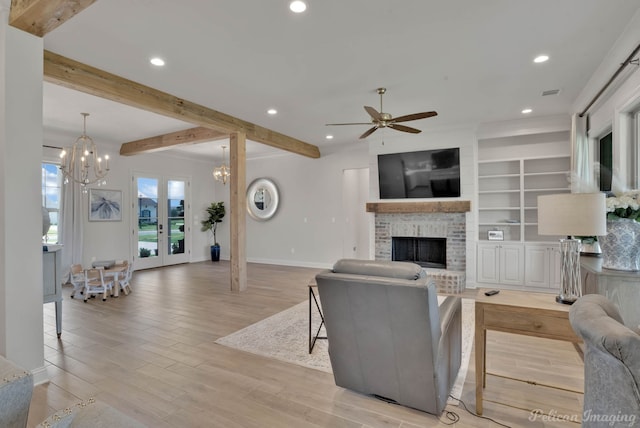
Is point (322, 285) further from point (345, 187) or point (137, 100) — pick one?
point (345, 187)

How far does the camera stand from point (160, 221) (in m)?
8.09

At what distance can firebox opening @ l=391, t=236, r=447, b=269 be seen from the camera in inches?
237

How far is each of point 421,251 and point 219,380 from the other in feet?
15.1

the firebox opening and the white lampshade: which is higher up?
→ the white lampshade

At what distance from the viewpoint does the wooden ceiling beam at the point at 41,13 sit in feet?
6.97

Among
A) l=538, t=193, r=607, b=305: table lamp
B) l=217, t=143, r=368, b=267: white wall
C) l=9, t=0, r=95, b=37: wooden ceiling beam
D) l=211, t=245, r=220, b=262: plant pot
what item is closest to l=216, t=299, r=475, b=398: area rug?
l=538, t=193, r=607, b=305: table lamp

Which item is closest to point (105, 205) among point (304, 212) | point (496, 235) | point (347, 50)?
point (304, 212)

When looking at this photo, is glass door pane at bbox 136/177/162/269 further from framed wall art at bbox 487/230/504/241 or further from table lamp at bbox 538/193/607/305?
table lamp at bbox 538/193/607/305

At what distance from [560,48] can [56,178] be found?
8.23 meters

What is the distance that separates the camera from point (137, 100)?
382 cm

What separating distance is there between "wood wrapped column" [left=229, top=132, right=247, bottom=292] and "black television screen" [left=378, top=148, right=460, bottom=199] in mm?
2691

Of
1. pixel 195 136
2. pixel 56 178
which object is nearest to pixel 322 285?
pixel 195 136

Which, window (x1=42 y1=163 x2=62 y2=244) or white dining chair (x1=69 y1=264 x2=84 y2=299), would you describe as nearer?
white dining chair (x1=69 y1=264 x2=84 y2=299)

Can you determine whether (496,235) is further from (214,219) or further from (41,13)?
(214,219)
